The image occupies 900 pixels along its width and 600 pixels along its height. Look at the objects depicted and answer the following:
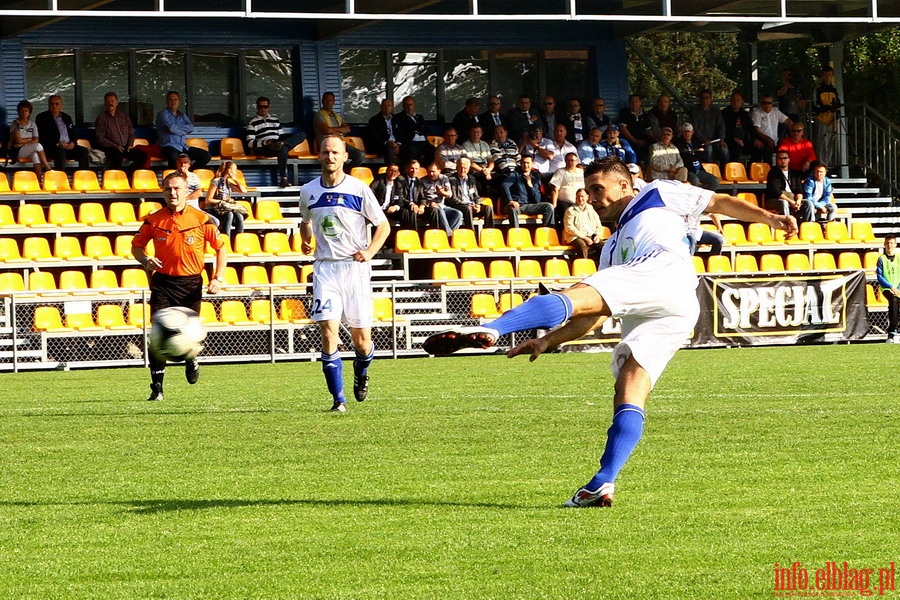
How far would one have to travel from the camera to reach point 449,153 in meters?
23.8

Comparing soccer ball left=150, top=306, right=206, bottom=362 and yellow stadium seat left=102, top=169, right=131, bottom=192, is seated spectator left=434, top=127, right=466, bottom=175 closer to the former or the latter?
yellow stadium seat left=102, top=169, right=131, bottom=192

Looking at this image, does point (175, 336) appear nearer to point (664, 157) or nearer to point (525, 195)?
point (525, 195)

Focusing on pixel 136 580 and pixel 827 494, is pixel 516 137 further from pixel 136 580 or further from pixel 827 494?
pixel 136 580

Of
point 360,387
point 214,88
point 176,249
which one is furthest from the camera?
point 214,88

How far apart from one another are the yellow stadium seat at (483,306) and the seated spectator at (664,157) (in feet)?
15.0

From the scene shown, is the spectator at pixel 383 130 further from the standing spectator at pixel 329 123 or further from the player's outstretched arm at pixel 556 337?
the player's outstretched arm at pixel 556 337

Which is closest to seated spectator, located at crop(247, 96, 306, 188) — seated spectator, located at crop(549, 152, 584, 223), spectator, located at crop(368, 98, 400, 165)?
spectator, located at crop(368, 98, 400, 165)

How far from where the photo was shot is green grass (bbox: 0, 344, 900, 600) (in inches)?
202

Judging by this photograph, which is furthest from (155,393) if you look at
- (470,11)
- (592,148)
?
(592,148)

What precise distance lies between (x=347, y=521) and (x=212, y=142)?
20173 millimetres

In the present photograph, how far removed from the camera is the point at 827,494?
679 centimetres

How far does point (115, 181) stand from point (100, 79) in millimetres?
3586

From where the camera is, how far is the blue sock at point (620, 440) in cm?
640

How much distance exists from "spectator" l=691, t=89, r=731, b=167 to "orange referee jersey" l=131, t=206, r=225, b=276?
15816mm
